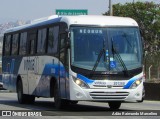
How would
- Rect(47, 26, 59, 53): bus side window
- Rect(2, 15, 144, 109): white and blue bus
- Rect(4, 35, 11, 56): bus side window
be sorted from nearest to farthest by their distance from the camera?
Rect(2, 15, 144, 109): white and blue bus < Rect(47, 26, 59, 53): bus side window < Rect(4, 35, 11, 56): bus side window

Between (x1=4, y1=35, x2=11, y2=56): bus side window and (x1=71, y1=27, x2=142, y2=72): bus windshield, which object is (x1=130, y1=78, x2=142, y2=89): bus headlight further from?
(x1=4, y1=35, x2=11, y2=56): bus side window

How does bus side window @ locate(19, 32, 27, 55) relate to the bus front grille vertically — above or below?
above

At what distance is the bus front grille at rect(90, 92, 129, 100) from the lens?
1920cm

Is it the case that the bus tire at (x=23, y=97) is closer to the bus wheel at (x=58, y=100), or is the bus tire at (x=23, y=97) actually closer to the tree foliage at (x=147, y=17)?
the bus wheel at (x=58, y=100)

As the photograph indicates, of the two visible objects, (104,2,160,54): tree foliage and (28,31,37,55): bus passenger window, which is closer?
(28,31,37,55): bus passenger window

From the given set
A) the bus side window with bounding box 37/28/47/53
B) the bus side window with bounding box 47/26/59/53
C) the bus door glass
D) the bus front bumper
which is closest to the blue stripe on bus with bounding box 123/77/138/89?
the bus front bumper

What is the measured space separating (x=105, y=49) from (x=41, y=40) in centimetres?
399

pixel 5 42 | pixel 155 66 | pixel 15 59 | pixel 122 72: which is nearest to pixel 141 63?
pixel 122 72

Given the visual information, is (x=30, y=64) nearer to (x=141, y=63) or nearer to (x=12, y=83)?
(x=12, y=83)

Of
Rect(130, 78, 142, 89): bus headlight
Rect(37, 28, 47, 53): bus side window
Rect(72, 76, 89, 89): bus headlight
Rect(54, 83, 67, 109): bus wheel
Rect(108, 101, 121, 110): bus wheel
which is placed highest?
Rect(37, 28, 47, 53): bus side window

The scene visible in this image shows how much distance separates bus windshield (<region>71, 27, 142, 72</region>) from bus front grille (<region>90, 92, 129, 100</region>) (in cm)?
78

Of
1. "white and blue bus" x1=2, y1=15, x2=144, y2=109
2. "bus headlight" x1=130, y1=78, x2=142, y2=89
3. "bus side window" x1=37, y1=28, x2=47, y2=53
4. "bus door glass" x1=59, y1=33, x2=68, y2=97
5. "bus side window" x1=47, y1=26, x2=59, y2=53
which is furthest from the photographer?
"bus side window" x1=37, y1=28, x2=47, y2=53

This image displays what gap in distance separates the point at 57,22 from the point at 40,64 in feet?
7.91

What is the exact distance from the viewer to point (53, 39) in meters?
21.3
